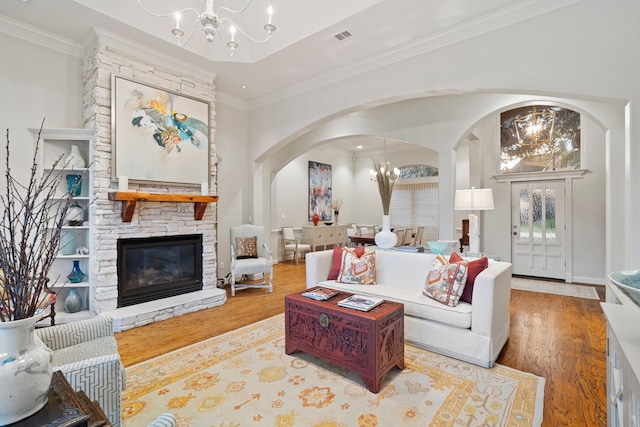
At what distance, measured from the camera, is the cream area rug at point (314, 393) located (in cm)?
198

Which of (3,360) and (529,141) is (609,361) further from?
(529,141)

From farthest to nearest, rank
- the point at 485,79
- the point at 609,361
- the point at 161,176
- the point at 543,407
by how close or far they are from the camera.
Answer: the point at 161,176 → the point at 485,79 → the point at 543,407 → the point at 609,361

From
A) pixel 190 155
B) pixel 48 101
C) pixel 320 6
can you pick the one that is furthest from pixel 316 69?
pixel 48 101

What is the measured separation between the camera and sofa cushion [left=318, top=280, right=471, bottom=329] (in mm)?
2730

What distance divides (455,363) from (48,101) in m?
5.29

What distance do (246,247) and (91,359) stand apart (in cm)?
363

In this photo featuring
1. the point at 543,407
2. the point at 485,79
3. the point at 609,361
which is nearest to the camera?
the point at 609,361

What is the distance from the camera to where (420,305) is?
2941mm

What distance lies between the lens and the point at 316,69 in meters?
4.59

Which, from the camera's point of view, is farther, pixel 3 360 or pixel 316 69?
pixel 316 69

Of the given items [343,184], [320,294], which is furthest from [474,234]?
[343,184]

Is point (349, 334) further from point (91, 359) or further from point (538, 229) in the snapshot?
point (538, 229)

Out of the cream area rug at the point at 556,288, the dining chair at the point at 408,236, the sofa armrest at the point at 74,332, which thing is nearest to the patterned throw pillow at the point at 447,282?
the sofa armrest at the point at 74,332

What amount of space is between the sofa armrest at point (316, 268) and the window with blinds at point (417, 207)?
6.43 m
